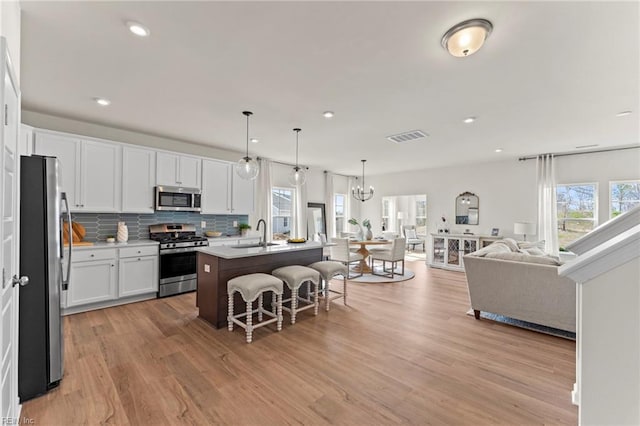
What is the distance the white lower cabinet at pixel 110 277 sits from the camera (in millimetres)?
3633

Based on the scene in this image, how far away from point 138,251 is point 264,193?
9.31ft

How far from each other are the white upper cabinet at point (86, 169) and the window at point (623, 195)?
8.58 metres

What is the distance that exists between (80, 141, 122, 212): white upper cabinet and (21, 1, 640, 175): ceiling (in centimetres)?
42

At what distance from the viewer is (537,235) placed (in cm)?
614

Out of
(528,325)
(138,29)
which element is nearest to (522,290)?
(528,325)

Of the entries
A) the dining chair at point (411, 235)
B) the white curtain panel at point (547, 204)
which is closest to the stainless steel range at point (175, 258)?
the dining chair at point (411, 235)

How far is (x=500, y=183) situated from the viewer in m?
6.70

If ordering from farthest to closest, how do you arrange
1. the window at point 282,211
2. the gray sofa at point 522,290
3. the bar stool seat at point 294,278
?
the window at point 282,211
the bar stool seat at point 294,278
the gray sofa at point 522,290

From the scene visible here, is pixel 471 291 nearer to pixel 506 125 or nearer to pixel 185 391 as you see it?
pixel 506 125

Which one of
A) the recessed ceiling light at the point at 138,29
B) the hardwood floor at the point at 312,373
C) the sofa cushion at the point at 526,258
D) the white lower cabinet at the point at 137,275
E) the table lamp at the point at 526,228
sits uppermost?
the recessed ceiling light at the point at 138,29

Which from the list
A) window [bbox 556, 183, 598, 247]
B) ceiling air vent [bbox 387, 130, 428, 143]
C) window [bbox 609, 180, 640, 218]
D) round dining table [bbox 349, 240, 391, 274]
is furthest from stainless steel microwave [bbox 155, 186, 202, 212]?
window [bbox 609, 180, 640, 218]

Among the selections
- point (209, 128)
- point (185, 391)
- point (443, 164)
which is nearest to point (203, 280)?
point (185, 391)

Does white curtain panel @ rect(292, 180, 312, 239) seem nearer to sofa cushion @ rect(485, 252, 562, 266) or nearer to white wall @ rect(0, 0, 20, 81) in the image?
sofa cushion @ rect(485, 252, 562, 266)

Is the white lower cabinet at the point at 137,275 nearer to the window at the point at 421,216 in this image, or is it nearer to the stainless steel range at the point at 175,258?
the stainless steel range at the point at 175,258
